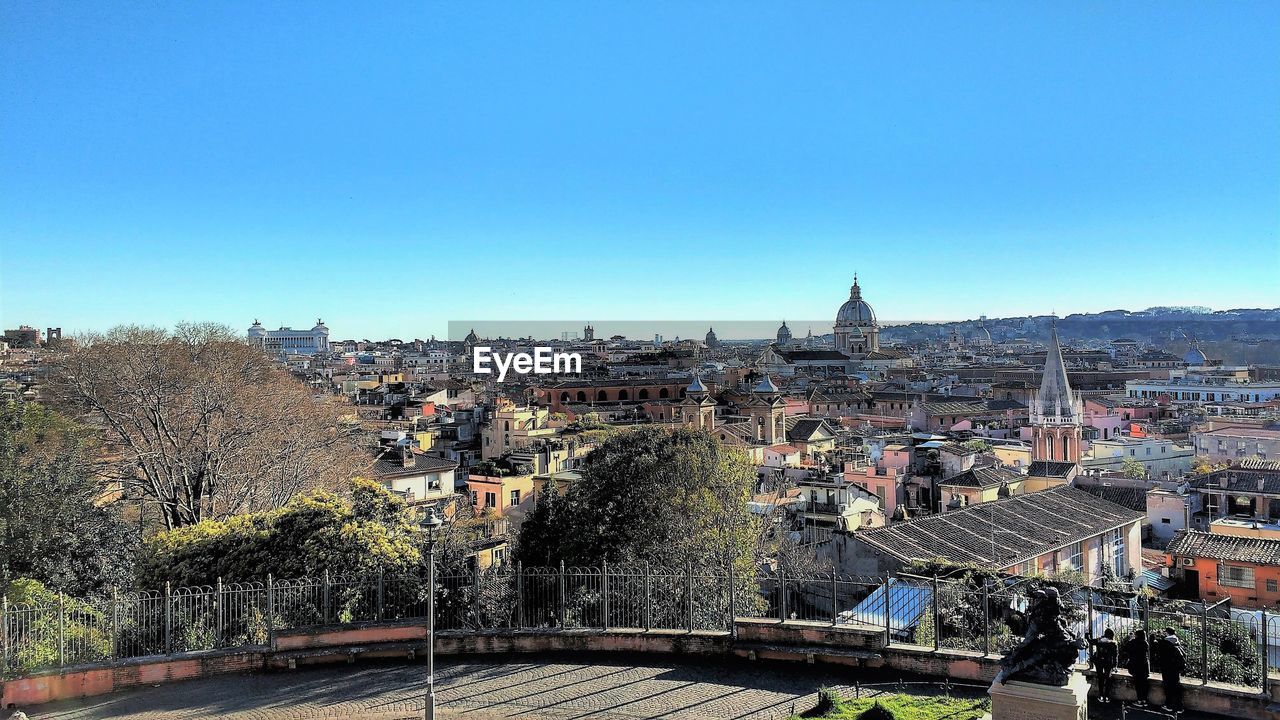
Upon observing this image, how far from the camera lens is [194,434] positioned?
81.7ft

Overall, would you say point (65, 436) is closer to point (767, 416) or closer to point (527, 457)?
point (527, 457)

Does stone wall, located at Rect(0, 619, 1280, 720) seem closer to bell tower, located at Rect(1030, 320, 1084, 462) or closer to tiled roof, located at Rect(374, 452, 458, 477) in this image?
tiled roof, located at Rect(374, 452, 458, 477)

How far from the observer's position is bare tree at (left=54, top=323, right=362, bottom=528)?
79.2 feet

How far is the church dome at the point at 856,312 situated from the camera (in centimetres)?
16775

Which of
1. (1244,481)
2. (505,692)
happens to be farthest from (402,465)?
(1244,481)

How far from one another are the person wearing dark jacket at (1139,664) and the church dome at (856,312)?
531 ft

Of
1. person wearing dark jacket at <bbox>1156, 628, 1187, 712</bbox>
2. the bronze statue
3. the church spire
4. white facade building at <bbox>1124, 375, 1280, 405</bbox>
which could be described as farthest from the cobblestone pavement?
white facade building at <bbox>1124, 375, 1280, 405</bbox>

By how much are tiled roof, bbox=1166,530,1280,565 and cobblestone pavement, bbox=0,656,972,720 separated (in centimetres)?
1367

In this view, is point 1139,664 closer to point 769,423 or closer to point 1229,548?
point 1229,548

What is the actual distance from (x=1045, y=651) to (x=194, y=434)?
906 inches

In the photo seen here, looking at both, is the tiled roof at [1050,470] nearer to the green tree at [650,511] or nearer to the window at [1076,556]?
the window at [1076,556]

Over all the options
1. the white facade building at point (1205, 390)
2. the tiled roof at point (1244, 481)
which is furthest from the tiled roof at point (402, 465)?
the white facade building at point (1205, 390)

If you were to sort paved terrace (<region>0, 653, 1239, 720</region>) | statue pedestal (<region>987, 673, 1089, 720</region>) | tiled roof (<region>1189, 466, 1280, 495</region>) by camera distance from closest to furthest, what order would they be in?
statue pedestal (<region>987, 673, 1089, 720</region>), paved terrace (<region>0, 653, 1239, 720</region>), tiled roof (<region>1189, 466, 1280, 495</region>)

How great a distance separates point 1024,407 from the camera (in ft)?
238
